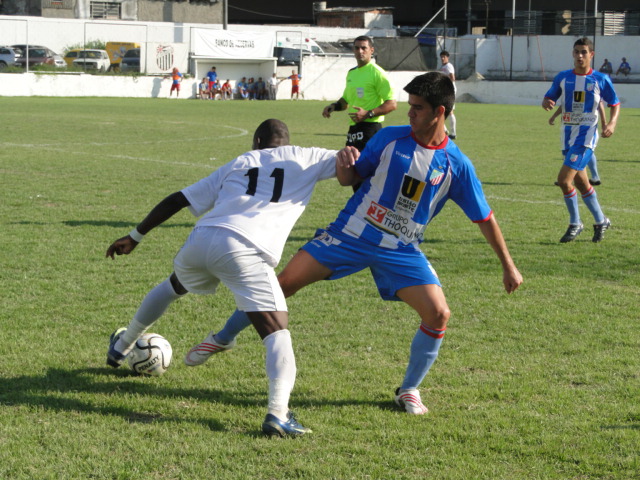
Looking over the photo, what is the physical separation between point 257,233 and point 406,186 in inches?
32.4

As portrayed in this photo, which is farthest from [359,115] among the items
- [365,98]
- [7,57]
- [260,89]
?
[260,89]

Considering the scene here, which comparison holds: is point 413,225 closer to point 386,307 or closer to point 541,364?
point 541,364

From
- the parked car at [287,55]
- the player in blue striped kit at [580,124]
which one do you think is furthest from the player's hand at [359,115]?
the parked car at [287,55]

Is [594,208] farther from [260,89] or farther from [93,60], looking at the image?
[93,60]

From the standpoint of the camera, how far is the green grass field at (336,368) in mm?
3752

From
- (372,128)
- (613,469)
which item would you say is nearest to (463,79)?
(372,128)

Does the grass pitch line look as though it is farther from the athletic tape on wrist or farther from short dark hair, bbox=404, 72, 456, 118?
the athletic tape on wrist

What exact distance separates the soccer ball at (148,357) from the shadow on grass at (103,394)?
0.06 m

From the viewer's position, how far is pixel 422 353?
14.3 feet

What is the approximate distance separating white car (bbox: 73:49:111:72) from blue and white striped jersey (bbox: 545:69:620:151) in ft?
110

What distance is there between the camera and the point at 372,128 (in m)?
10.3

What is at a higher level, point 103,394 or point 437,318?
point 437,318

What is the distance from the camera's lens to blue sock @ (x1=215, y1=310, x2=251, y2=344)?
184 inches

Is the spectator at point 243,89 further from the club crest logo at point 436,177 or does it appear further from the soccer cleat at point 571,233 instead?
the club crest logo at point 436,177
